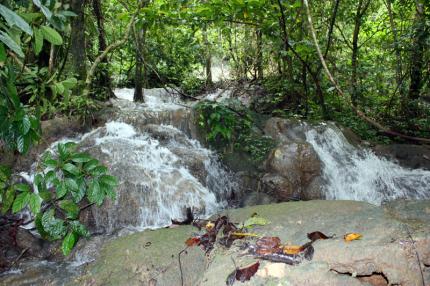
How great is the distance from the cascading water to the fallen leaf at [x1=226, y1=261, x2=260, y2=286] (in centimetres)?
377

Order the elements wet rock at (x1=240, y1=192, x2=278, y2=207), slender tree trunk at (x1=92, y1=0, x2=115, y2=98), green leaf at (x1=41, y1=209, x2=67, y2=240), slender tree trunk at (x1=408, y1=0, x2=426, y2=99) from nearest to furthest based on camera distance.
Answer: green leaf at (x1=41, y1=209, x2=67, y2=240) → wet rock at (x1=240, y1=192, x2=278, y2=207) → slender tree trunk at (x1=408, y1=0, x2=426, y2=99) → slender tree trunk at (x1=92, y1=0, x2=115, y2=98)

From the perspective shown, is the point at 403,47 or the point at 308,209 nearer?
the point at 308,209

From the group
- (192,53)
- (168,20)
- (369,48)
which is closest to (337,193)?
(168,20)

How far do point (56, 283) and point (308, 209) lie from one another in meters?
2.77

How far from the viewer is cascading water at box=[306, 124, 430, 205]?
612cm

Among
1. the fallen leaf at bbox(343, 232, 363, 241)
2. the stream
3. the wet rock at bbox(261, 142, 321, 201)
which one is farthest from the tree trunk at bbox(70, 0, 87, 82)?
the fallen leaf at bbox(343, 232, 363, 241)

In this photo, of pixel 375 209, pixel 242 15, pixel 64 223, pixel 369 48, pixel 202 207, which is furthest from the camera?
pixel 369 48

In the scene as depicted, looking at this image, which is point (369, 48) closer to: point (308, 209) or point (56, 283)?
point (308, 209)

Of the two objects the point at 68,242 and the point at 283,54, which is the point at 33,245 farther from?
the point at 283,54

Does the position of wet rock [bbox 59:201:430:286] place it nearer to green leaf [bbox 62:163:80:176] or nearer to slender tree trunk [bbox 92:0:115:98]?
green leaf [bbox 62:163:80:176]

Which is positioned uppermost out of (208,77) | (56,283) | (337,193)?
(208,77)

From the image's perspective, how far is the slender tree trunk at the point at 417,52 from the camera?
6.48 metres

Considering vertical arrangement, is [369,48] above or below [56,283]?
above

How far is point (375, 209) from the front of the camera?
3379mm
